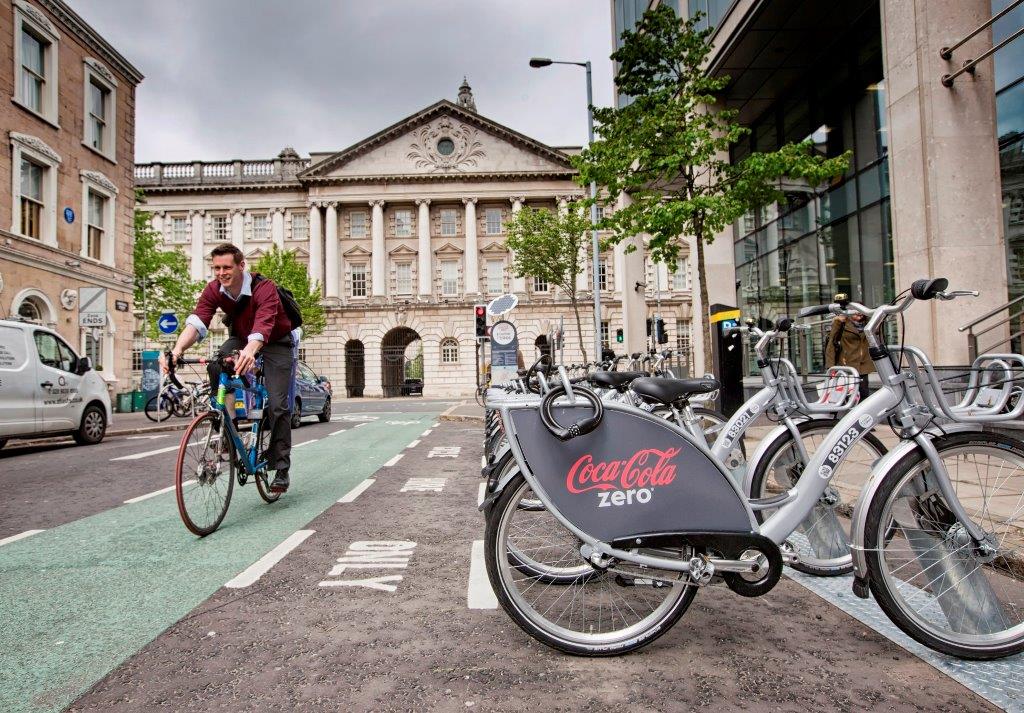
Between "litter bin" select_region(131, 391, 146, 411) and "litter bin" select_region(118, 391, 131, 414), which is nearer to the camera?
"litter bin" select_region(118, 391, 131, 414)

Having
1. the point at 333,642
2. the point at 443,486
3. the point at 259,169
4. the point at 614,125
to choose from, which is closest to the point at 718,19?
the point at 614,125

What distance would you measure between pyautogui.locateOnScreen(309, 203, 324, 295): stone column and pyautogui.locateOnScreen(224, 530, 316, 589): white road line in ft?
149

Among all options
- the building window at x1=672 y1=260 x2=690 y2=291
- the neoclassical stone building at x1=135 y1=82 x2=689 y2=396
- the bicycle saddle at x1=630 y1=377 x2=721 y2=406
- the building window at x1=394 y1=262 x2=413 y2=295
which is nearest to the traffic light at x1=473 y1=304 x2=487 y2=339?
the bicycle saddle at x1=630 y1=377 x2=721 y2=406

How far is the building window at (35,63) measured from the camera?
1762 centimetres

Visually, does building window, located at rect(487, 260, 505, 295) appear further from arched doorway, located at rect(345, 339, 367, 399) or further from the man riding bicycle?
the man riding bicycle

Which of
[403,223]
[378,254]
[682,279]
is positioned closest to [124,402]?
[378,254]

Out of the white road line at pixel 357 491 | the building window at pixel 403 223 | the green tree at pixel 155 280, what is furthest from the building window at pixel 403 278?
the white road line at pixel 357 491

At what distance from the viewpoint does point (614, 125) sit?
38.0ft

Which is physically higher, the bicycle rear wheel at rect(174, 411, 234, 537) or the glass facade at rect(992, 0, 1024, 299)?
the glass facade at rect(992, 0, 1024, 299)

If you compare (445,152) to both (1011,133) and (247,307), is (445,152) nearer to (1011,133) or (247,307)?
(1011,133)

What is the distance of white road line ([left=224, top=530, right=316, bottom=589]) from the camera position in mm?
3486

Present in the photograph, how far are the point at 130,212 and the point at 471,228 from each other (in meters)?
27.6

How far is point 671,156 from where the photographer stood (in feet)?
35.1

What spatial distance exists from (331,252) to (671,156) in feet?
133
